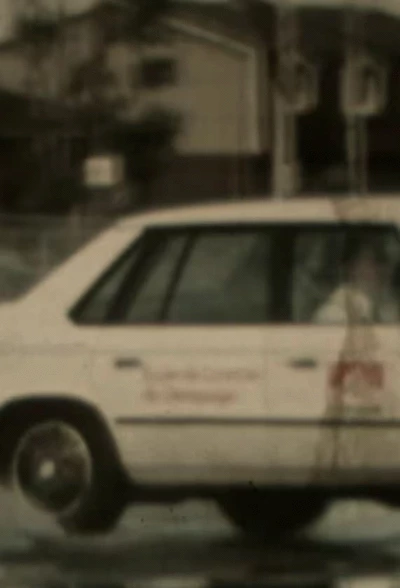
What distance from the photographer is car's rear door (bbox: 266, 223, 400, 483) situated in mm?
6949

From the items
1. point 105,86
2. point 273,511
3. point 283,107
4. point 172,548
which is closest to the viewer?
point 172,548

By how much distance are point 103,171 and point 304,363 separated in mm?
4097

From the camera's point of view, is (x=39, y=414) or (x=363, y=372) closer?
(x=363, y=372)

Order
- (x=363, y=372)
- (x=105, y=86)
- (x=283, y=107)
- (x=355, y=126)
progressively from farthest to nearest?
1. (x=105, y=86)
2. (x=355, y=126)
3. (x=283, y=107)
4. (x=363, y=372)

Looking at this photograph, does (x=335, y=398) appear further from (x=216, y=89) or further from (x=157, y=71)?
(x=157, y=71)

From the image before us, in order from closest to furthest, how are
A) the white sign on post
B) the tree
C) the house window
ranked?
the house window → the tree → the white sign on post

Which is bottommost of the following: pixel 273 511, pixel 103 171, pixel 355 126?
pixel 273 511

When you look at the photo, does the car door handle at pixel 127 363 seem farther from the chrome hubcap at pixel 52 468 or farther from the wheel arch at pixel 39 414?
the chrome hubcap at pixel 52 468

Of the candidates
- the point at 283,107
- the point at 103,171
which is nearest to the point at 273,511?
the point at 283,107

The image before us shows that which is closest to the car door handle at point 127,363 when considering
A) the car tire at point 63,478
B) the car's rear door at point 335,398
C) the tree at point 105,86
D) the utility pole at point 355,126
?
the car tire at point 63,478

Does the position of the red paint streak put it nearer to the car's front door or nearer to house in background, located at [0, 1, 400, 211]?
the car's front door

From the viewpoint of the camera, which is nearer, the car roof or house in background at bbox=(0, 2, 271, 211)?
the car roof

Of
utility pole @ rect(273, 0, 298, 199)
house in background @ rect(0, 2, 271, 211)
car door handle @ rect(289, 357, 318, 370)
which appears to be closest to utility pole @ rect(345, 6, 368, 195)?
utility pole @ rect(273, 0, 298, 199)

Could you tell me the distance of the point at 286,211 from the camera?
730cm
